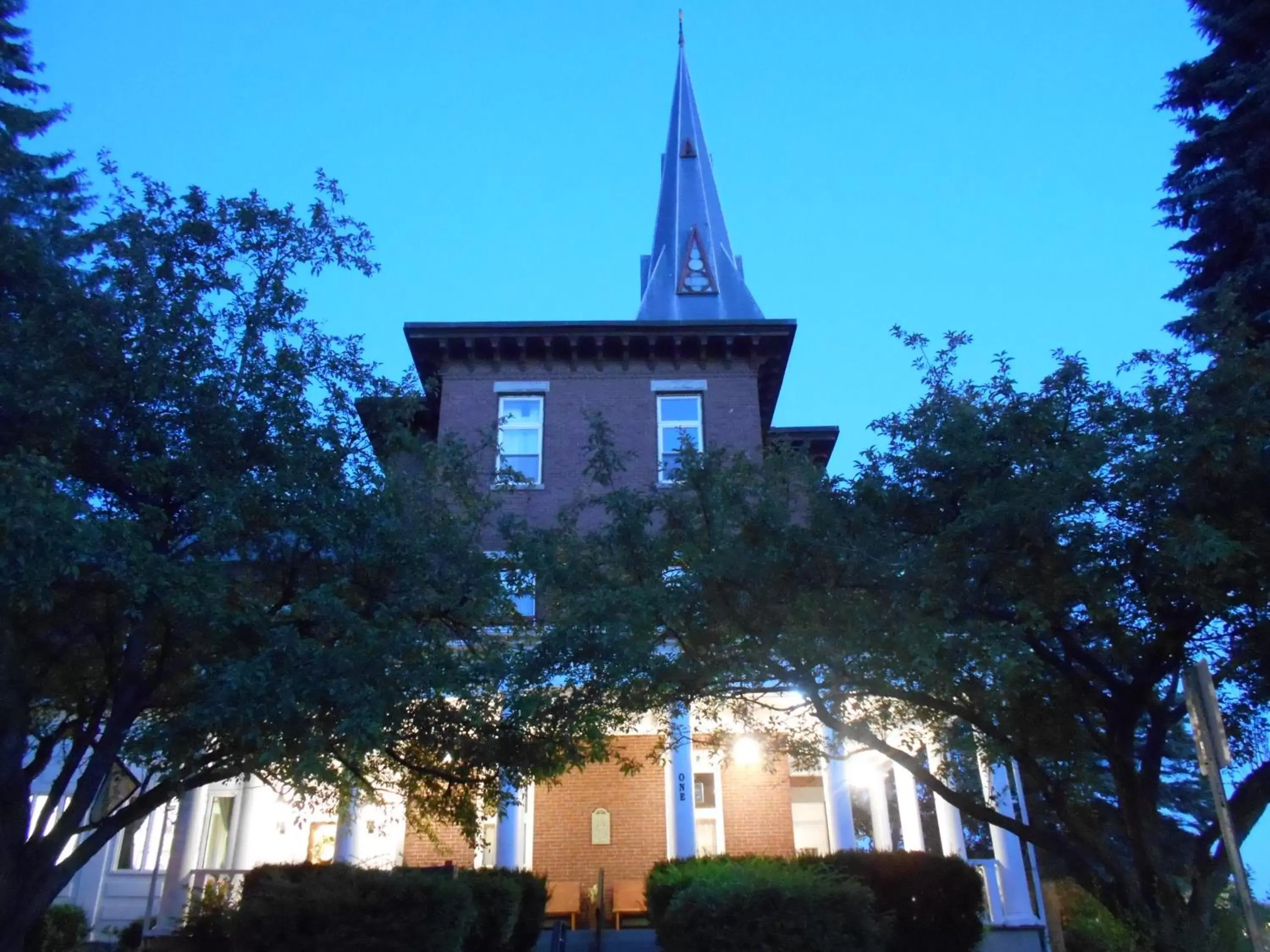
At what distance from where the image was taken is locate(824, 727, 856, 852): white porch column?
52.4 ft

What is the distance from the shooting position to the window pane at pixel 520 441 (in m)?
21.9

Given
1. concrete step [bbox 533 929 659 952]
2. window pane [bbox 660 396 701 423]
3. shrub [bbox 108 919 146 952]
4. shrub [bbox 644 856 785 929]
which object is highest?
window pane [bbox 660 396 701 423]

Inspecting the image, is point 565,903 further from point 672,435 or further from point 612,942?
point 672,435

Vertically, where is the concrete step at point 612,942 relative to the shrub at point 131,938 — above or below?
below

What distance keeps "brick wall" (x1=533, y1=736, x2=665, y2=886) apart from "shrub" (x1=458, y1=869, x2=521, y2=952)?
6095 millimetres

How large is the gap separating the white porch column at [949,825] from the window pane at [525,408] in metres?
11.1

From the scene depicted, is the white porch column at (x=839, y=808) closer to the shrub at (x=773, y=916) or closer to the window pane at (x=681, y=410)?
the shrub at (x=773, y=916)

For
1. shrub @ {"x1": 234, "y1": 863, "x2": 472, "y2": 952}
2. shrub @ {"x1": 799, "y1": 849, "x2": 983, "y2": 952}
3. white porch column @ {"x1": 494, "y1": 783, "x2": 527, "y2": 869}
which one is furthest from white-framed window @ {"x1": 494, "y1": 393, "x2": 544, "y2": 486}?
shrub @ {"x1": 234, "y1": 863, "x2": 472, "y2": 952}

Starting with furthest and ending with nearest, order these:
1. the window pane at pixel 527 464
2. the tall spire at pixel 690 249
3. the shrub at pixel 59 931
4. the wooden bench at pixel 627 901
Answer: the tall spire at pixel 690 249, the window pane at pixel 527 464, the wooden bench at pixel 627 901, the shrub at pixel 59 931

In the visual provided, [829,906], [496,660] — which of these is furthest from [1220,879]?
[496,660]

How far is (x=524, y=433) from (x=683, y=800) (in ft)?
30.6

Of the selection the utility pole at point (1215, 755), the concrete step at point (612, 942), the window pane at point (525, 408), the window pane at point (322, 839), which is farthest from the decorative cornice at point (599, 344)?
the utility pole at point (1215, 755)

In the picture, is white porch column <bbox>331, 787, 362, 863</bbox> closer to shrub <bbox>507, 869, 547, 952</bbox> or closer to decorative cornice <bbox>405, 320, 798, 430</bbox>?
shrub <bbox>507, 869, 547, 952</bbox>

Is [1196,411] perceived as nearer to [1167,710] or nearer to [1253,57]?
[1167,710]
